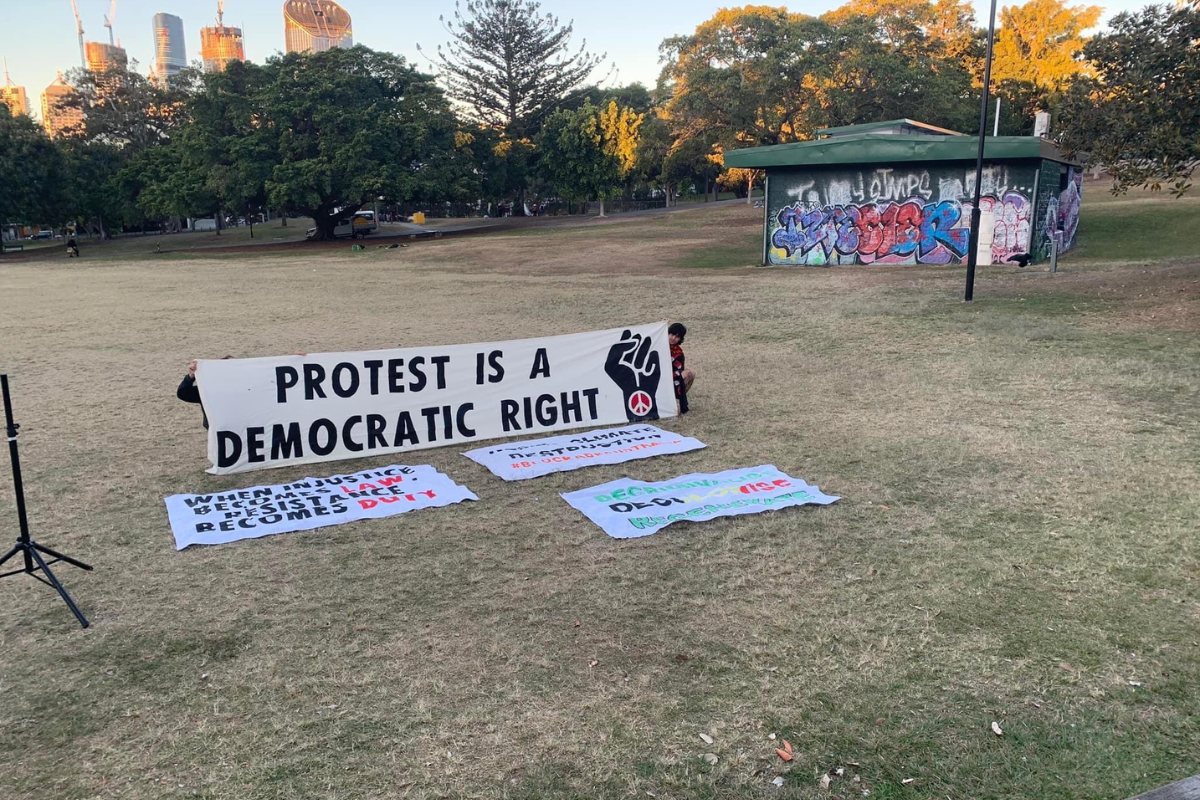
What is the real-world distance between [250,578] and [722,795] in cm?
382

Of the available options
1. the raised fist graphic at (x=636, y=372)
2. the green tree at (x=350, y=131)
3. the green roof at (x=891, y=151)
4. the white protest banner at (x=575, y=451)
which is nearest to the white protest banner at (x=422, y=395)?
the raised fist graphic at (x=636, y=372)

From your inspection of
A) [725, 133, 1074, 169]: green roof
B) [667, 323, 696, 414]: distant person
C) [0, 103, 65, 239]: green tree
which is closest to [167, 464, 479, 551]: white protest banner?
[667, 323, 696, 414]: distant person

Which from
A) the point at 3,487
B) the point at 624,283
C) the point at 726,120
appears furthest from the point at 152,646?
the point at 726,120

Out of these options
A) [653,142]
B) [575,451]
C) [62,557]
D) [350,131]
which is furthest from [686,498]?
[653,142]

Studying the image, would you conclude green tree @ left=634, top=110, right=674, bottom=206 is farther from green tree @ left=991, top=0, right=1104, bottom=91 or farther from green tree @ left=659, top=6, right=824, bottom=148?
green tree @ left=991, top=0, right=1104, bottom=91

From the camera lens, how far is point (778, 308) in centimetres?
1978

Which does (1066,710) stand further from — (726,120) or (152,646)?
(726,120)

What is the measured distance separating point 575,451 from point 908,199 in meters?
22.7

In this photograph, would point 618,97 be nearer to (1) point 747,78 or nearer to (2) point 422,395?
(1) point 747,78

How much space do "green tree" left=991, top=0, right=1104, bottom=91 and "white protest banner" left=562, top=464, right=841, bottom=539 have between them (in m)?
57.2

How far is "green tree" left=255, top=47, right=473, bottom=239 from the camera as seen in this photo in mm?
45344

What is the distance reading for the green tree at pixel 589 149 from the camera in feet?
184

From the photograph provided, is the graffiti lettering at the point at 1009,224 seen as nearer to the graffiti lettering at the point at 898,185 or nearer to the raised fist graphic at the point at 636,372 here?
the graffiti lettering at the point at 898,185

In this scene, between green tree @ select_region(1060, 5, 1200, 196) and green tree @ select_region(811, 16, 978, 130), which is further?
green tree @ select_region(811, 16, 978, 130)
